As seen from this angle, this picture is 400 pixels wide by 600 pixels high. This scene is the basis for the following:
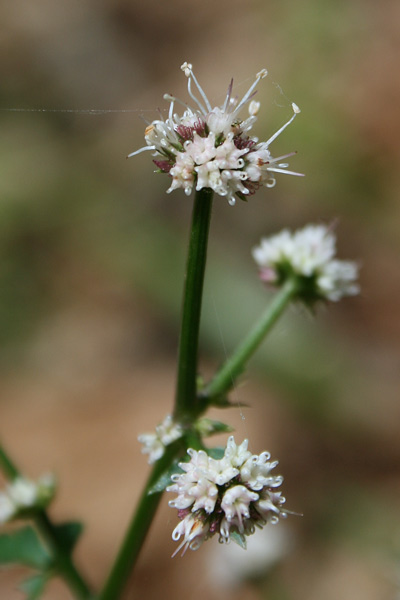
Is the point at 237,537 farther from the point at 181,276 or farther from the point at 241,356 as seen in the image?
the point at 181,276

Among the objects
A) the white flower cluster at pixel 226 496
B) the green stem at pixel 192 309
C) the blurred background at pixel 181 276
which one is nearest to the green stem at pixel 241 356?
the green stem at pixel 192 309

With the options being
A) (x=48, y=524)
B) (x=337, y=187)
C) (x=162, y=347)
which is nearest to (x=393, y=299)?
(x=337, y=187)

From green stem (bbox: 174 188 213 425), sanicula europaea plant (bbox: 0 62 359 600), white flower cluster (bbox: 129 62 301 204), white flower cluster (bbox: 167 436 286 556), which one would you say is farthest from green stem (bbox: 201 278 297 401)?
white flower cluster (bbox: 129 62 301 204)

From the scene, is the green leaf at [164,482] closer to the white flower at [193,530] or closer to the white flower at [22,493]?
the white flower at [193,530]

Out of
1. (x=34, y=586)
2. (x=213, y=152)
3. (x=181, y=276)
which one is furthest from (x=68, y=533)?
(x=181, y=276)

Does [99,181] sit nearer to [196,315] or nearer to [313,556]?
[313,556]

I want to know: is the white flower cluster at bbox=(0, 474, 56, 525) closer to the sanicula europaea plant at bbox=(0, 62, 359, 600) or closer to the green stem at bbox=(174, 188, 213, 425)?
the sanicula europaea plant at bbox=(0, 62, 359, 600)
